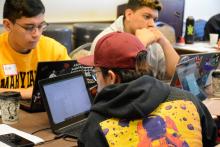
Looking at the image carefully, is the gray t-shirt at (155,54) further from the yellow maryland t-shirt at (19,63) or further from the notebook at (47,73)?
the notebook at (47,73)

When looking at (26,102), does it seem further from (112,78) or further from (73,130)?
(112,78)

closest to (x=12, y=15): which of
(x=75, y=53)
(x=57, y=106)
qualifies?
(x=75, y=53)

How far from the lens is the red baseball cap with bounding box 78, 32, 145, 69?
1283 millimetres

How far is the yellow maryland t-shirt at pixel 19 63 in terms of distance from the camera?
209cm

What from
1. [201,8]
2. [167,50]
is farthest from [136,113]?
[201,8]

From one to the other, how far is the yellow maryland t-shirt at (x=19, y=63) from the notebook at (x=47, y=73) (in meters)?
0.25

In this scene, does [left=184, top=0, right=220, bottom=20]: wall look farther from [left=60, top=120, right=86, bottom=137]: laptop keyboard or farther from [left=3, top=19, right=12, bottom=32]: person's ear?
[left=60, top=120, right=86, bottom=137]: laptop keyboard

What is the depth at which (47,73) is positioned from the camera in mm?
1733

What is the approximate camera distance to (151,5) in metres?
2.42

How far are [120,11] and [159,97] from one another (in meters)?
3.44

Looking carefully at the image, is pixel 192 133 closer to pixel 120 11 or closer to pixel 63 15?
pixel 63 15

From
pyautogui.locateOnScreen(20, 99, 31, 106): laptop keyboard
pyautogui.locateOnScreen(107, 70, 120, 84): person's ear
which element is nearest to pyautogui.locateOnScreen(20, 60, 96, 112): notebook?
pyautogui.locateOnScreen(20, 99, 31, 106): laptop keyboard

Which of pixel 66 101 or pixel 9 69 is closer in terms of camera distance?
pixel 66 101

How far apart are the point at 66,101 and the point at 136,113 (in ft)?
1.93
